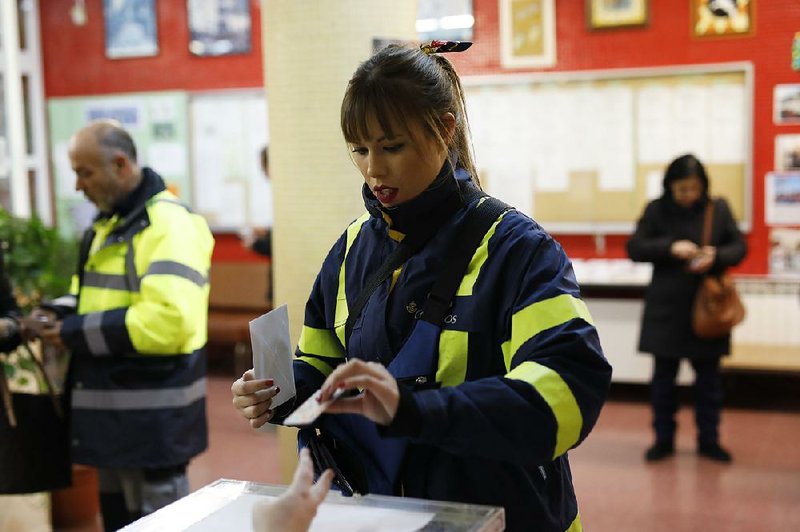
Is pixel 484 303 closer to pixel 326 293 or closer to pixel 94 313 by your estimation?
pixel 326 293

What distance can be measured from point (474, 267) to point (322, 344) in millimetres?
353

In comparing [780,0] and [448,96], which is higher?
[780,0]

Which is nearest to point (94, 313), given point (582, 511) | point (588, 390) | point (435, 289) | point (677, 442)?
point (435, 289)

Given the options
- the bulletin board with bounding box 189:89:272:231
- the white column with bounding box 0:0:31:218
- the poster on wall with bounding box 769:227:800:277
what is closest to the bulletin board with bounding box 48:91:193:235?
the bulletin board with bounding box 189:89:272:231

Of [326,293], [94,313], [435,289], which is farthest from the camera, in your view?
[94,313]

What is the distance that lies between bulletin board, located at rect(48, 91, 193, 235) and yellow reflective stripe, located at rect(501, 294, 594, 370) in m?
6.98

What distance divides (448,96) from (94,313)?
1871 mm

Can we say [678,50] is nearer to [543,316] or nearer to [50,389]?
[50,389]

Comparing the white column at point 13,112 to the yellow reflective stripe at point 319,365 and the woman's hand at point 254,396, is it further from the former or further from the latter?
the woman's hand at point 254,396

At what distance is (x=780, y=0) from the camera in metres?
6.41

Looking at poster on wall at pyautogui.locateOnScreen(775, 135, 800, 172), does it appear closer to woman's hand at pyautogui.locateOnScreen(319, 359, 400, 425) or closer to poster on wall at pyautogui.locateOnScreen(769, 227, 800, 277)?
poster on wall at pyautogui.locateOnScreen(769, 227, 800, 277)

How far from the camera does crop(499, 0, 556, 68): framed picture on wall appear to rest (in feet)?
22.9

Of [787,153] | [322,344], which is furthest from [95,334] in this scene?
[787,153]

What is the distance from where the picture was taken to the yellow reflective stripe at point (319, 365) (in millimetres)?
1673
